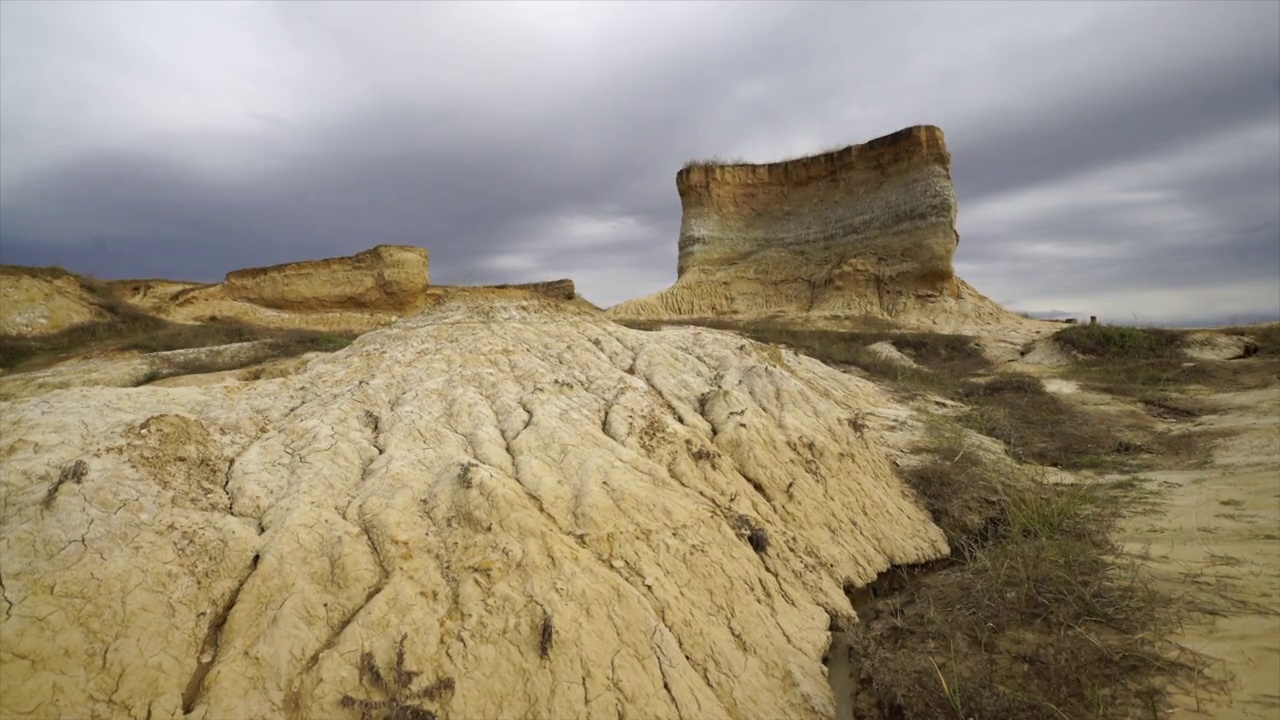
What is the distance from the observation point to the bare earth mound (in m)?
3.86

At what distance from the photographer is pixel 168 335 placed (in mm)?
16594

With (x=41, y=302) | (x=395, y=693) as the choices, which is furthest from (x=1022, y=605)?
(x=41, y=302)

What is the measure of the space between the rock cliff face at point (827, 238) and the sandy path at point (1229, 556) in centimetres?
1893

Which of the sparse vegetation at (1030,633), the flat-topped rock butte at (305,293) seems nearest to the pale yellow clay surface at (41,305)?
the flat-topped rock butte at (305,293)

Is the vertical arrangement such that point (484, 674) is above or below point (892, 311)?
below

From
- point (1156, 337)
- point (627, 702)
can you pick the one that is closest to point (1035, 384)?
point (1156, 337)

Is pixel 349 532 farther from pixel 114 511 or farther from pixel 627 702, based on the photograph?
pixel 627 702

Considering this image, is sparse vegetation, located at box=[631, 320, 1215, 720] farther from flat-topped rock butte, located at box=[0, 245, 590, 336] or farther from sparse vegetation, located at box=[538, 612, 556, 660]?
flat-topped rock butte, located at box=[0, 245, 590, 336]

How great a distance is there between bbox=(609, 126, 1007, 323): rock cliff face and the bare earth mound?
2173 centimetres

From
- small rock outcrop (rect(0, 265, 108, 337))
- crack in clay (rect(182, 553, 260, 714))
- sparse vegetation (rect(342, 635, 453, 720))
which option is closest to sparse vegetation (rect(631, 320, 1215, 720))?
sparse vegetation (rect(342, 635, 453, 720))

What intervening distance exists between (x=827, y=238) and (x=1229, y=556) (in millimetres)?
26447

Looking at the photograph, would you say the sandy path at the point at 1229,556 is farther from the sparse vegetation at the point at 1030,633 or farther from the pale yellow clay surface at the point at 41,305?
the pale yellow clay surface at the point at 41,305

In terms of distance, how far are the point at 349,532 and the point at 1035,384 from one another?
1361 cm

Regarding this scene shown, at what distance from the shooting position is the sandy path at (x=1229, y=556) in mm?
3406
